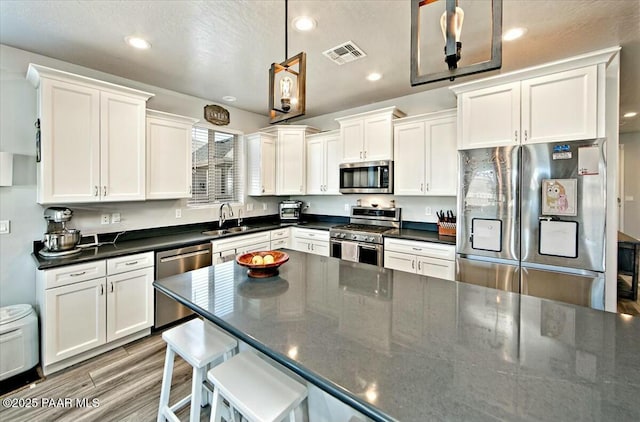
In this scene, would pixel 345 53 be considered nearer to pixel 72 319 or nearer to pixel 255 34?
pixel 255 34

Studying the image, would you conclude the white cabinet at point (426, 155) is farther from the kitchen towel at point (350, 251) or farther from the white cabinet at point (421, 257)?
the kitchen towel at point (350, 251)

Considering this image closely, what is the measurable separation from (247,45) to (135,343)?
9.99ft

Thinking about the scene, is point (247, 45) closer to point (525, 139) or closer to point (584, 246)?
point (525, 139)

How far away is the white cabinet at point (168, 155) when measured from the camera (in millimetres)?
3133

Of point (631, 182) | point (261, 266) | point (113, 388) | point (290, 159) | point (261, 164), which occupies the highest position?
point (290, 159)

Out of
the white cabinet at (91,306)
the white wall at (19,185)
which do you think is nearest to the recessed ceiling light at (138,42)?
the white wall at (19,185)

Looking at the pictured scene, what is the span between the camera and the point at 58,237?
2.45 m

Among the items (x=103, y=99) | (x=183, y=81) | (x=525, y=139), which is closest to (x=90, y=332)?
(x=103, y=99)

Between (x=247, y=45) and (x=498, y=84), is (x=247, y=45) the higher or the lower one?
the higher one

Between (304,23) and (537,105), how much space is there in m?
2.14

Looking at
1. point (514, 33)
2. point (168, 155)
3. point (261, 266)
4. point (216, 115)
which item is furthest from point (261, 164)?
point (514, 33)

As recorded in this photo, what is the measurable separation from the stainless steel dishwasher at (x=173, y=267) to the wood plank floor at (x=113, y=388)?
364mm

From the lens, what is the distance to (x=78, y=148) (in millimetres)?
2553

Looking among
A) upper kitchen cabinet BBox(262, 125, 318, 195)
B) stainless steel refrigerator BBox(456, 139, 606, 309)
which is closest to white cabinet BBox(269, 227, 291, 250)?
upper kitchen cabinet BBox(262, 125, 318, 195)
